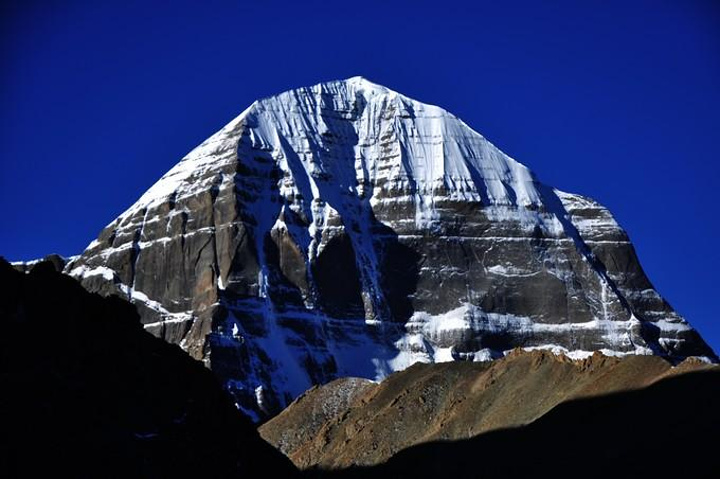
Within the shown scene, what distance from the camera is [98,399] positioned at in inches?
5010

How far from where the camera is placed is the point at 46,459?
117562 millimetres

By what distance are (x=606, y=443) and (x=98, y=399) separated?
164 feet

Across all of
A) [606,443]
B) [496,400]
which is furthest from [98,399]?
[496,400]

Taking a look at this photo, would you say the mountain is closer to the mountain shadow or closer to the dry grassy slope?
the mountain shadow

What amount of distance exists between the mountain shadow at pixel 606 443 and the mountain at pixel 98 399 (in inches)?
1055

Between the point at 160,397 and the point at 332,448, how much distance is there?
65.7 meters

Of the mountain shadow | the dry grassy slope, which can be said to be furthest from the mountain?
the dry grassy slope

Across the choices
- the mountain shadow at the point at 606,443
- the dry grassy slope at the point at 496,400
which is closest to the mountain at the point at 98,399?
the mountain shadow at the point at 606,443

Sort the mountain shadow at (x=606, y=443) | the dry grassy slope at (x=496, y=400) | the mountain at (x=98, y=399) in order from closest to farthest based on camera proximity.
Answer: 1. the mountain at (x=98, y=399)
2. the mountain shadow at (x=606, y=443)
3. the dry grassy slope at (x=496, y=400)

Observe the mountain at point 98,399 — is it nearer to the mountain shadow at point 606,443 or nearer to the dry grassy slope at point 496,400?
the mountain shadow at point 606,443

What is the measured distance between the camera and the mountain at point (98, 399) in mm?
119688

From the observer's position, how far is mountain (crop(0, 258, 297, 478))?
120 metres

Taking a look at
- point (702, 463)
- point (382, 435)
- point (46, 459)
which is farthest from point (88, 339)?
point (382, 435)

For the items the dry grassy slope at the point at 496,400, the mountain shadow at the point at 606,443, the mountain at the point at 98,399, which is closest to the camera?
the mountain at the point at 98,399
